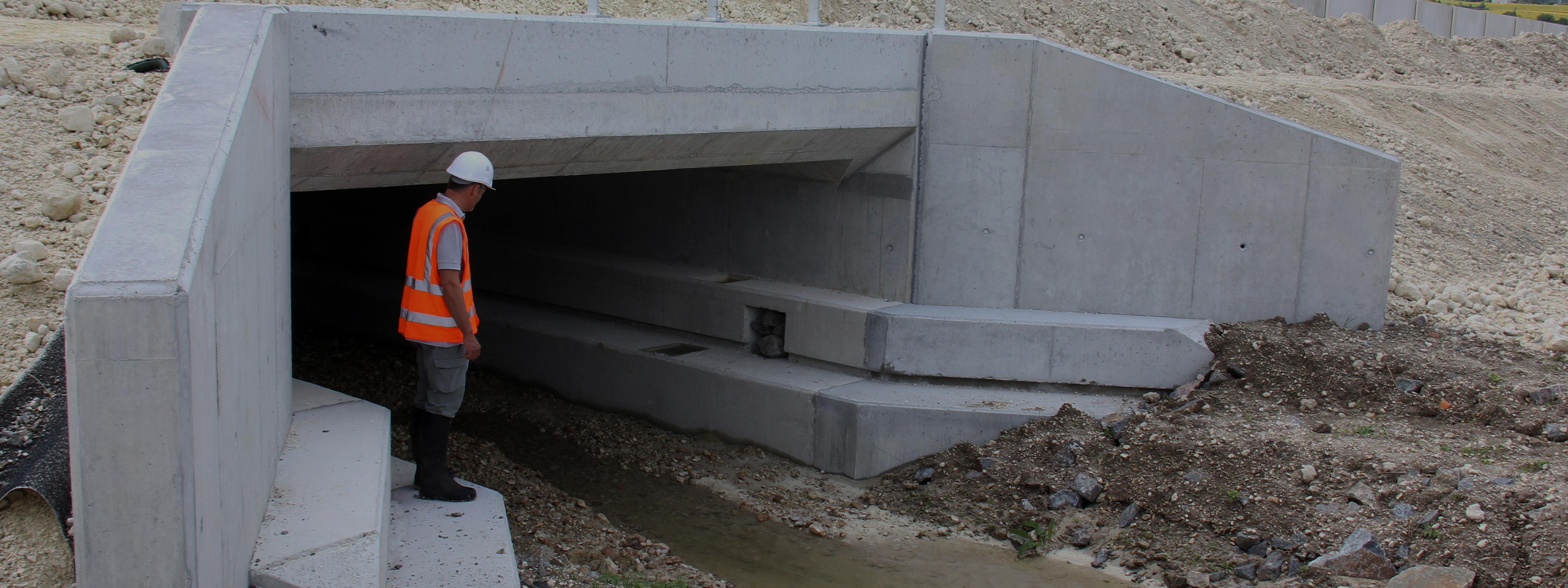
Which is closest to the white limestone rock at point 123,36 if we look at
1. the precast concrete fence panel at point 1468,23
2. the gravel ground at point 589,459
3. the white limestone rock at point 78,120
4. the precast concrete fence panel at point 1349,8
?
the white limestone rock at point 78,120

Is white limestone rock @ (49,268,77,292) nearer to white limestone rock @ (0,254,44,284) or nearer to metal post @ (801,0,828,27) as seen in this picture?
white limestone rock @ (0,254,44,284)

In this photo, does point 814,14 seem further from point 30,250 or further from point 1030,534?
point 30,250

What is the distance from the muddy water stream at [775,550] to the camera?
6.50 meters

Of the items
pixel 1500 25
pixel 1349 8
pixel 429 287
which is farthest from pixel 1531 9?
pixel 429 287

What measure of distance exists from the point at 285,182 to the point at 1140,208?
5.88 meters

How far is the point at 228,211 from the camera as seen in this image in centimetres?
346

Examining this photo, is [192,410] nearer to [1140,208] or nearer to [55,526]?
[55,526]

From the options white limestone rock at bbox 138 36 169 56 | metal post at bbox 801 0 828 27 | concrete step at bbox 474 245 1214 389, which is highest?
metal post at bbox 801 0 828 27

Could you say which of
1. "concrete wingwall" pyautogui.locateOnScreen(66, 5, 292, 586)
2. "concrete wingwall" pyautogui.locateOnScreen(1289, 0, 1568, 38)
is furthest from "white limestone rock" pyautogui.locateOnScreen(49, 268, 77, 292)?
"concrete wingwall" pyautogui.locateOnScreen(1289, 0, 1568, 38)

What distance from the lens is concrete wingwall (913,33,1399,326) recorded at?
8.06 meters

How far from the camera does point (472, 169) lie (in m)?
5.07

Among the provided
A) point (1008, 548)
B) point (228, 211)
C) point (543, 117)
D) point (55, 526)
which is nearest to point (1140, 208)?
point (1008, 548)

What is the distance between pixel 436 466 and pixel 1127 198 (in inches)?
211

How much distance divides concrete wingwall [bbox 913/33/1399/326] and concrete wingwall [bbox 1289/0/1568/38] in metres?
14.9
